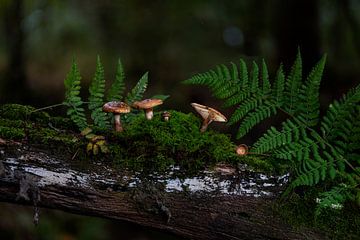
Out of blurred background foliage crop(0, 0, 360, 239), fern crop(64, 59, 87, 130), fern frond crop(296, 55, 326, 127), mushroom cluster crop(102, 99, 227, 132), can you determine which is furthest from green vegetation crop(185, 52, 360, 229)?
blurred background foliage crop(0, 0, 360, 239)

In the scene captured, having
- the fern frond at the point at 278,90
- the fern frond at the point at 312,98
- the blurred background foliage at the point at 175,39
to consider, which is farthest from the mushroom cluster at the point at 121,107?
the blurred background foliage at the point at 175,39

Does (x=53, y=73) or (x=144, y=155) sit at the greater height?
(x=53, y=73)

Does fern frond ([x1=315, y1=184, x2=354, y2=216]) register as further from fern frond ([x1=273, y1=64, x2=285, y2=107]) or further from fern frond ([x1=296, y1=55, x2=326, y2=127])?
fern frond ([x1=273, y1=64, x2=285, y2=107])

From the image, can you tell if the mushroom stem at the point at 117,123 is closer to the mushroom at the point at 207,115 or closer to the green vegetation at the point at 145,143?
the green vegetation at the point at 145,143

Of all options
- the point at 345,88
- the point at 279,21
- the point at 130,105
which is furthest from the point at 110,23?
the point at 130,105

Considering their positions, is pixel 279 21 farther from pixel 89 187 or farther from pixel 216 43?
pixel 89 187

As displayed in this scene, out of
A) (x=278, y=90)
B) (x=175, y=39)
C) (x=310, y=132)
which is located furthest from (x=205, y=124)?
(x=175, y=39)

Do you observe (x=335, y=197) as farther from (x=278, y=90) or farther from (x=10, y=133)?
(x=10, y=133)
